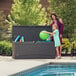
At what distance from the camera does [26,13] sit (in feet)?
51.9

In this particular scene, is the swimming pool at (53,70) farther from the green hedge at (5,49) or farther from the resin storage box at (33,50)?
the green hedge at (5,49)

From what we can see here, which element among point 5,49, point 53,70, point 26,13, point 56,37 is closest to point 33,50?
point 56,37

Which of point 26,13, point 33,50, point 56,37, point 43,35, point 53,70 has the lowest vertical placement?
point 53,70

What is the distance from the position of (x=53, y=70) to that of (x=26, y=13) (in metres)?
5.81

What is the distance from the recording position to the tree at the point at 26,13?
15.8 metres

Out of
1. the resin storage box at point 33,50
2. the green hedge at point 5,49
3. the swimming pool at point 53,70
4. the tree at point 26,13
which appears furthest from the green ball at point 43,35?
the tree at point 26,13

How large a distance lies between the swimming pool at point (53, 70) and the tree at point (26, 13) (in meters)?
5.14

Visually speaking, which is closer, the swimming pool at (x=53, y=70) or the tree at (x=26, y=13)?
the swimming pool at (x=53, y=70)

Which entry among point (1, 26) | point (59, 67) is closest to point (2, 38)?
point (1, 26)

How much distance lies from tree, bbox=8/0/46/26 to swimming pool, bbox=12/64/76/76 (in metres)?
5.14

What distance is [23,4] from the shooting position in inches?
619

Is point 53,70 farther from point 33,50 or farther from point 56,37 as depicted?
point 56,37

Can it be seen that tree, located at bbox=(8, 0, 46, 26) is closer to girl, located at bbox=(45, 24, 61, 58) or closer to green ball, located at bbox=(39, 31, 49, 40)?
green ball, located at bbox=(39, 31, 49, 40)

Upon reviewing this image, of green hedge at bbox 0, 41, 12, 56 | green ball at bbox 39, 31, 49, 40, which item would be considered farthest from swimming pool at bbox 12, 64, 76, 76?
green hedge at bbox 0, 41, 12, 56
